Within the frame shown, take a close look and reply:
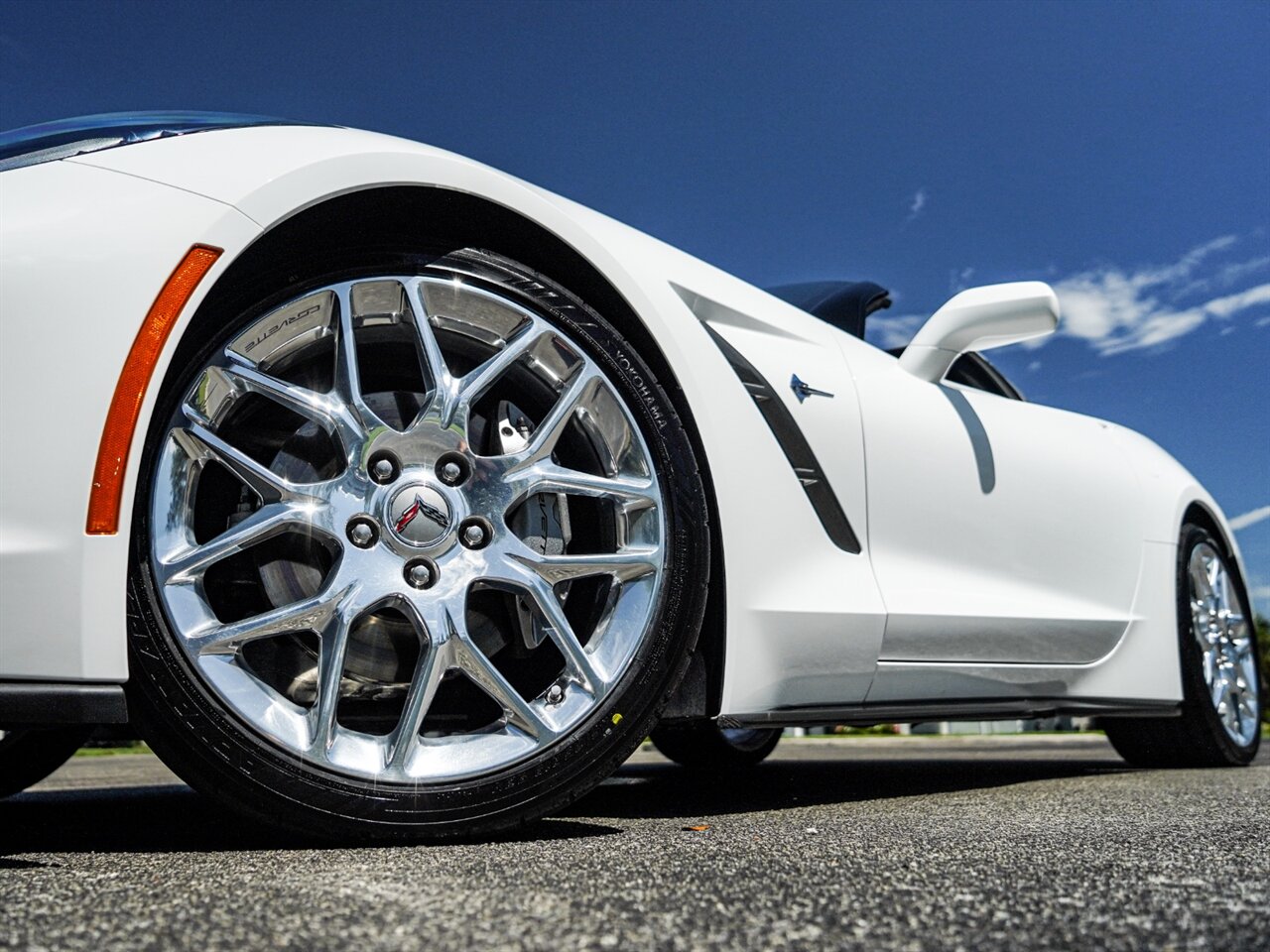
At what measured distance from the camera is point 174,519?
1.63 m

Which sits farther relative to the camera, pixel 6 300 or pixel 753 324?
pixel 753 324

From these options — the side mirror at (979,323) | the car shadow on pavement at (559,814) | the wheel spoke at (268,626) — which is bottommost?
the car shadow on pavement at (559,814)

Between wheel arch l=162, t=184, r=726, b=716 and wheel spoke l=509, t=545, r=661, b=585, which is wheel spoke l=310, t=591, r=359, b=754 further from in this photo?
wheel arch l=162, t=184, r=726, b=716

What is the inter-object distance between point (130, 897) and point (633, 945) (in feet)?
1.95

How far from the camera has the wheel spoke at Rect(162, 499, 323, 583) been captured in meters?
1.62

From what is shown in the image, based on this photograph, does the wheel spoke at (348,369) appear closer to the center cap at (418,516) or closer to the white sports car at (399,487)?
the white sports car at (399,487)

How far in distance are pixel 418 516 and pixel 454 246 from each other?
483 mm

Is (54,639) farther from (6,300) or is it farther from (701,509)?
(701,509)

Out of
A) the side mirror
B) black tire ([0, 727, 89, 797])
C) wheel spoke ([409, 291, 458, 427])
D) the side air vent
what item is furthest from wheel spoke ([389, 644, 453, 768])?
the side mirror

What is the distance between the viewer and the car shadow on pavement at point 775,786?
7.94 ft

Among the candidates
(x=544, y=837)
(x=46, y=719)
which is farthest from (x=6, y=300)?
(x=544, y=837)

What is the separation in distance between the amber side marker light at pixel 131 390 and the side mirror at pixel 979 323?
6.04ft

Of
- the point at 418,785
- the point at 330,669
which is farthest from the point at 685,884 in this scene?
the point at 330,669

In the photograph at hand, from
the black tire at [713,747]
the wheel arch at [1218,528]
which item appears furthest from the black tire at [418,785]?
the wheel arch at [1218,528]
